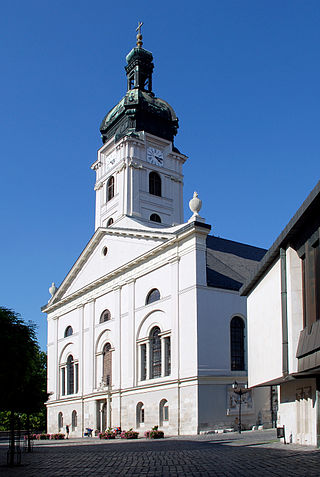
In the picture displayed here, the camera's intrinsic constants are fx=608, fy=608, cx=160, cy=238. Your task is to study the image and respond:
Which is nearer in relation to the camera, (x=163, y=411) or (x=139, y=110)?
(x=163, y=411)

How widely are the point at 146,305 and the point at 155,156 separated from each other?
56.8ft

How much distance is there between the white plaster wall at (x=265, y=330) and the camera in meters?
21.7

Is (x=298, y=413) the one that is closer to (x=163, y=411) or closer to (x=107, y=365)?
(x=163, y=411)

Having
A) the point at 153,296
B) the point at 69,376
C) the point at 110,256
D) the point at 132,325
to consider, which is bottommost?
the point at 69,376

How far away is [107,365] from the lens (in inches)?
1837

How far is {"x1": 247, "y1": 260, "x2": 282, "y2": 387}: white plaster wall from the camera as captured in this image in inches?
853

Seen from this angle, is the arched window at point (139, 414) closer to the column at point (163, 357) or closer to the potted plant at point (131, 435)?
the potted plant at point (131, 435)

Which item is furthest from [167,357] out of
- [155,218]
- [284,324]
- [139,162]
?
[284,324]

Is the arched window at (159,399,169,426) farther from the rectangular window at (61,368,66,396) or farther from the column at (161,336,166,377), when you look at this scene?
the rectangular window at (61,368,66,396)

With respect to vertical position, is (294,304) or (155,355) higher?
(294,304)

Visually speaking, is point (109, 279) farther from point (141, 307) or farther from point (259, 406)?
point (259, 406)

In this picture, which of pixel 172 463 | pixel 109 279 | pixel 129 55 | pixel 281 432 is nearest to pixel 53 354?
pixel 109 279

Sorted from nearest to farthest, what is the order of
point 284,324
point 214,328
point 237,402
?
point 284,324
point 237,402
point 214,328

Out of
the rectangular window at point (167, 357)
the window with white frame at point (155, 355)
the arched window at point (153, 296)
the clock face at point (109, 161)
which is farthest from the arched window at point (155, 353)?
the clock face at point (109, 161)
